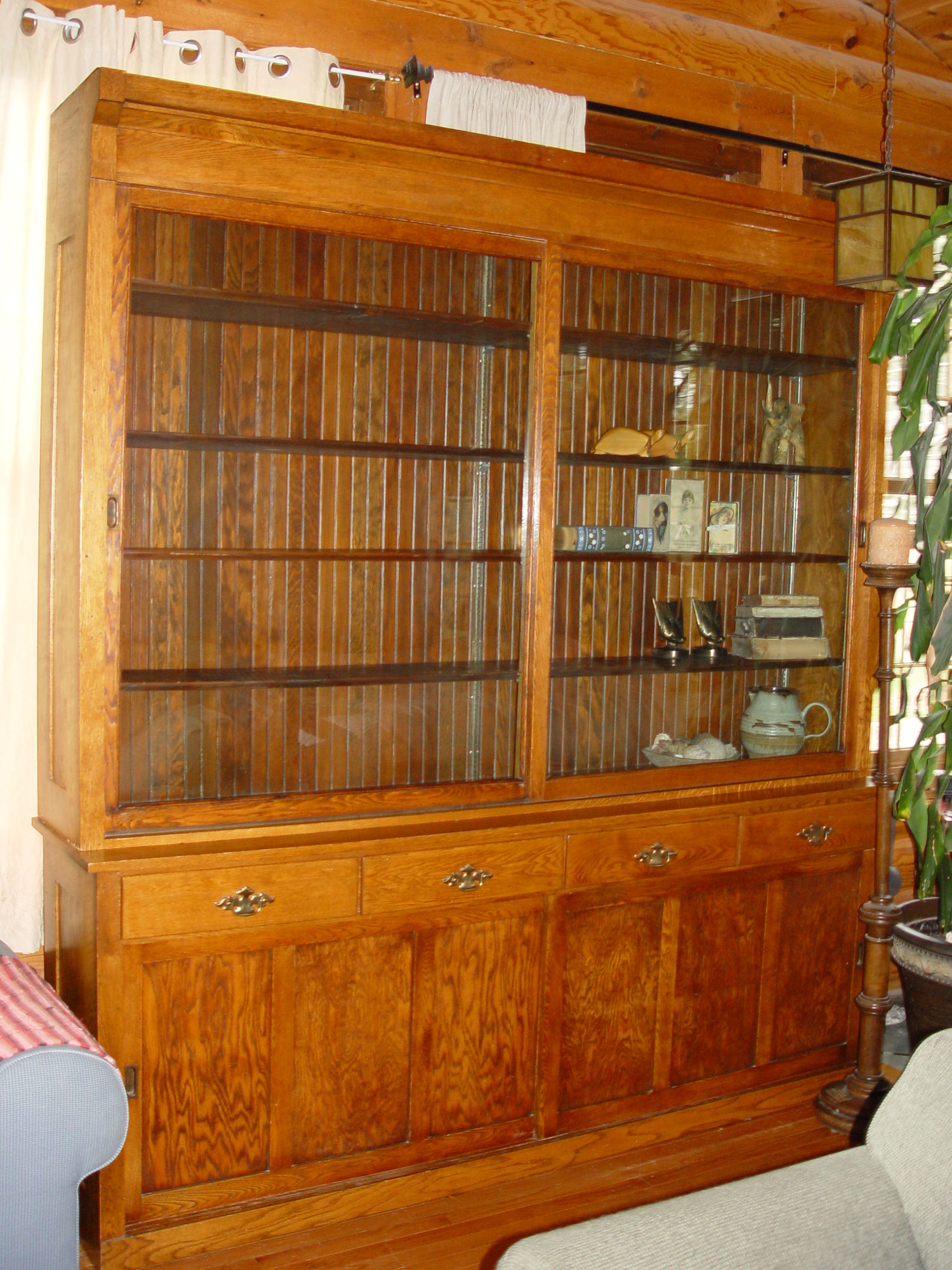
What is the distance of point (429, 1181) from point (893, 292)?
248 cm

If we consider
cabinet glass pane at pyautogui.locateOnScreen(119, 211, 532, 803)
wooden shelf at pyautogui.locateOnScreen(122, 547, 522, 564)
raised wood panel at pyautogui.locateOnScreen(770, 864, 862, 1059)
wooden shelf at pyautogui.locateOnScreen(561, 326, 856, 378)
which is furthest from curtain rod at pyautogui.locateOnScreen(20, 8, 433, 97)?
raised wood panel at pyautogui.locateOnScreen(770, 864, 862, 1059)

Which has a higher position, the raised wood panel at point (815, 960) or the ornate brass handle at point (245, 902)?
the ornate brass handle at point (245, 902)

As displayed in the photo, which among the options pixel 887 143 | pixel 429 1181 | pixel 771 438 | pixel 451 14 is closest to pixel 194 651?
pixel 429 1181

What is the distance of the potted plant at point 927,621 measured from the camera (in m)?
2.79

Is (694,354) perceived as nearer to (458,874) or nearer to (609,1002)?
(458,874)

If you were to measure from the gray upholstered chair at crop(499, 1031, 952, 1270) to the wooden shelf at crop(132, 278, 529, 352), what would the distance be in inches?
67.9

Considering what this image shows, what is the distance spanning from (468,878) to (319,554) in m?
0.77

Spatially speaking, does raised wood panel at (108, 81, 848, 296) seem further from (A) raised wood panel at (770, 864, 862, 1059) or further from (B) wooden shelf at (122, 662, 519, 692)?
(A) raised wood panel at (770, 864, 862, 1059)

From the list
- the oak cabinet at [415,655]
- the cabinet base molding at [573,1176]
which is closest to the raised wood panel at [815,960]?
the oak cabinet at [415,655]

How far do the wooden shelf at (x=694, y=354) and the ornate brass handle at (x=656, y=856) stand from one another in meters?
1.19

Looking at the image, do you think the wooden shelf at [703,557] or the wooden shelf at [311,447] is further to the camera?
the wooden shelf at [703,557]

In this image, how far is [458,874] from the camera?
2467 millimetres

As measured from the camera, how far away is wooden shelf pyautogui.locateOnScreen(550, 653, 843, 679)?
272 centimetres

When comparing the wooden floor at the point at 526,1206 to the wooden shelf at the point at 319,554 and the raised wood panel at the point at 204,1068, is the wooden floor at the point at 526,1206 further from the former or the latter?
the wooden shelf at the point at 319,554
